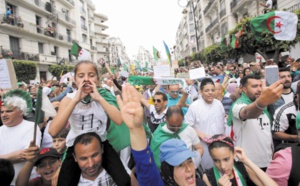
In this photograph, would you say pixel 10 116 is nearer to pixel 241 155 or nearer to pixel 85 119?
pixel 85 119

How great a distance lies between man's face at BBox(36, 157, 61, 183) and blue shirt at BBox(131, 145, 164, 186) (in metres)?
1.29

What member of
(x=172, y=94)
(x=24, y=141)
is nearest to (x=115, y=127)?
(x=24, y=141)

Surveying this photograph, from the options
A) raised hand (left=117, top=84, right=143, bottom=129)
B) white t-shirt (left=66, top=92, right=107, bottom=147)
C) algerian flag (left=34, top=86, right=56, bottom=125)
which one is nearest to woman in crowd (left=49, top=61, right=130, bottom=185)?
white t-shirt (left=66, top=92, right=107, bottom=147)

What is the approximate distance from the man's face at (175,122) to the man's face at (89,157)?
1.20 metres

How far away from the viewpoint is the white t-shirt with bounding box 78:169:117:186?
6.61 feet

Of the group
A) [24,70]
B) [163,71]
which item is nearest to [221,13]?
[24,70]

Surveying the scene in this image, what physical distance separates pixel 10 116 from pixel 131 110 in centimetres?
169

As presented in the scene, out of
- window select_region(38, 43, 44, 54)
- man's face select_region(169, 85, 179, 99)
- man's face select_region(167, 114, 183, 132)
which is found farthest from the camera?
window select_region(38, 43, 44, 54)

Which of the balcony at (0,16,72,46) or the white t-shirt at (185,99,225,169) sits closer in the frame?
the white t-shirt at (185,99,225,169)

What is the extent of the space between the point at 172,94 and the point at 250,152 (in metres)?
2.17

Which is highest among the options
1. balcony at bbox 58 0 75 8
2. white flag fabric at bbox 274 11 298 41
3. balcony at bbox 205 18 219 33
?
balcony at bbox 58 0 75 8

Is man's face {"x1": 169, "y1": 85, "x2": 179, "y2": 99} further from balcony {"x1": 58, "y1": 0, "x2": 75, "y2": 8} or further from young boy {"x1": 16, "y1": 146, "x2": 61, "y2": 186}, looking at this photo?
balcony {"x1": 58, "y1": 0, "x2": 75, "y2": 8}

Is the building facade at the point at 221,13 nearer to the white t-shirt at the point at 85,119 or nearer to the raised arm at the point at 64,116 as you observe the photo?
the white t-shirt at the point at 85,119

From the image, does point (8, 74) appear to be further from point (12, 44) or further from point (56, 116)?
point (12, 44)
